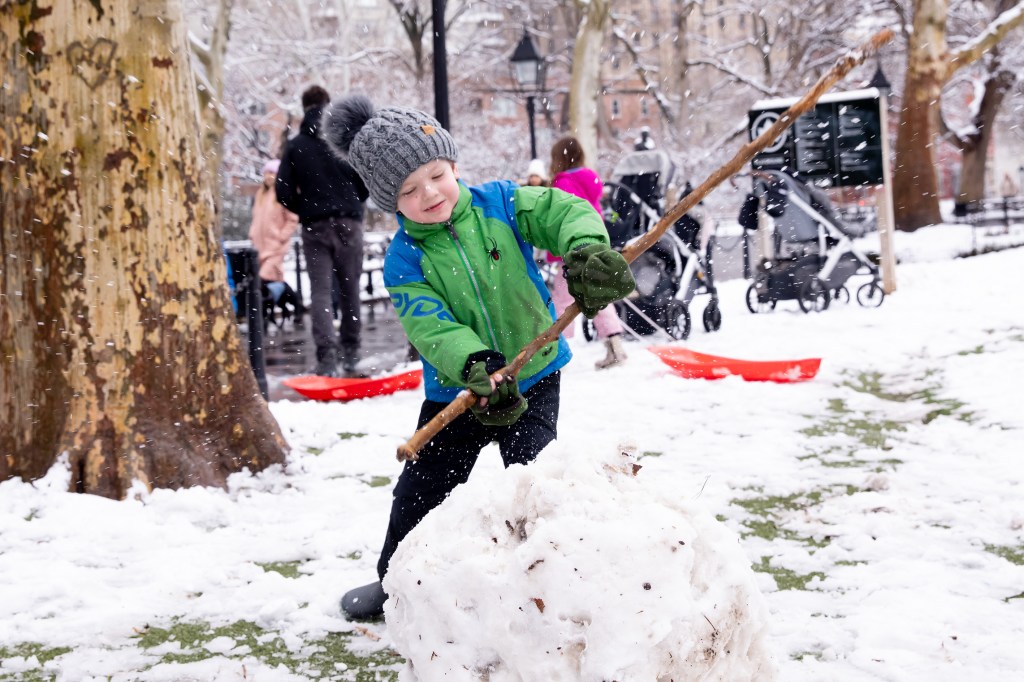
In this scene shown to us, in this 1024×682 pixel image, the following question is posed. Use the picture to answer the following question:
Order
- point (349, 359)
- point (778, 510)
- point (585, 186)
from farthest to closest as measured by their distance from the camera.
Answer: point (349, 359) → point (585, 186) → point (778, 510)

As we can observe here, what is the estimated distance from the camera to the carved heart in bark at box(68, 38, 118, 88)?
14.2 ft

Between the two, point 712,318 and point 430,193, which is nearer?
point 430,193

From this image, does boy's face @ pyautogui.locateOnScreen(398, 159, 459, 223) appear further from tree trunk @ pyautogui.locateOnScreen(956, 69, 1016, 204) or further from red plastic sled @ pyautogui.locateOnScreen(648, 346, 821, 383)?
tree trunk @ pyautogui.locateOnScreen(956, 69, 1016, 204)

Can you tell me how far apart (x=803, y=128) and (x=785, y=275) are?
2127mm

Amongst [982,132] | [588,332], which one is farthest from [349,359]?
[982,132]

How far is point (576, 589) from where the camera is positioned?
1866 millimetres

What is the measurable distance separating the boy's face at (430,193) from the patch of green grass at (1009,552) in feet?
7.18

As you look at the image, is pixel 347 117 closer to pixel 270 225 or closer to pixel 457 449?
pixel 457 449

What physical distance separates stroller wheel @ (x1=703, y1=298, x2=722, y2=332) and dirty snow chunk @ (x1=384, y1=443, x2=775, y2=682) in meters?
8.04

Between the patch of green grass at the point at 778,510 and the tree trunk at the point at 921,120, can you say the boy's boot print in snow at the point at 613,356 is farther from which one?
the tree trunk at the point at 921,120

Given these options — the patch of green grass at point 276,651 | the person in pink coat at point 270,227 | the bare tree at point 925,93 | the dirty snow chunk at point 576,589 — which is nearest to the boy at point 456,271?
the patch of green grass at point 276,651

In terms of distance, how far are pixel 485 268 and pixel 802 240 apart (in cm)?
879

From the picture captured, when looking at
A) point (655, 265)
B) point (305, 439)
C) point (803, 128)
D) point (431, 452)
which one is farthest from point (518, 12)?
point (431, 452)

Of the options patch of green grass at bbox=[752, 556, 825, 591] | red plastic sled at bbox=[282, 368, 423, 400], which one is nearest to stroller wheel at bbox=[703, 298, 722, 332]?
red plastic sled at bbox=[282, 368, 423, 400]
